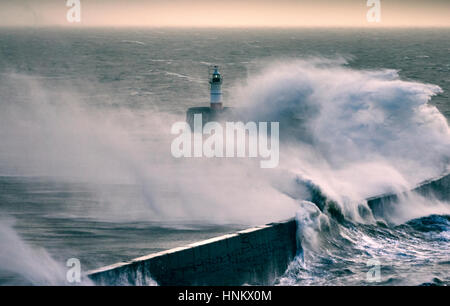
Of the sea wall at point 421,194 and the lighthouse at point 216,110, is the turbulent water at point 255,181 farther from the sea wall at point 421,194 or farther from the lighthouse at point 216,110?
the lighthouse at point 216,110

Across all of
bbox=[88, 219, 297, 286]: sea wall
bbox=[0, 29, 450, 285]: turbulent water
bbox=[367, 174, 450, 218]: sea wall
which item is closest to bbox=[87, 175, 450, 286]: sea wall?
bbox=[88, 219, 297, 286]: sea wall

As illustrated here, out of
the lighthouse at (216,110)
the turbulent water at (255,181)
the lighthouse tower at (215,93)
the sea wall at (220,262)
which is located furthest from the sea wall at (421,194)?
the lighthouse tower at (215,93)

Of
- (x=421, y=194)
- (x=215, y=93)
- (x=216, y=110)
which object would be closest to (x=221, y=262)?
(x=421, y=194)

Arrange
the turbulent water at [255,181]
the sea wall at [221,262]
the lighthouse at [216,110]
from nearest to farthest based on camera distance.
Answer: the sea wall at [221,262] < the turbulent water at [255,181] < the lighthouse at [216,110]

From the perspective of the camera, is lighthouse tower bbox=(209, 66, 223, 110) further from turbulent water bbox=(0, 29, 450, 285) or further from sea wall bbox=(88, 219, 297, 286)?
sea wall bbox=(88, 219, 297, 286)

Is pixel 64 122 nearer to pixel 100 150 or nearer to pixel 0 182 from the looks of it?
pixel 100 150
